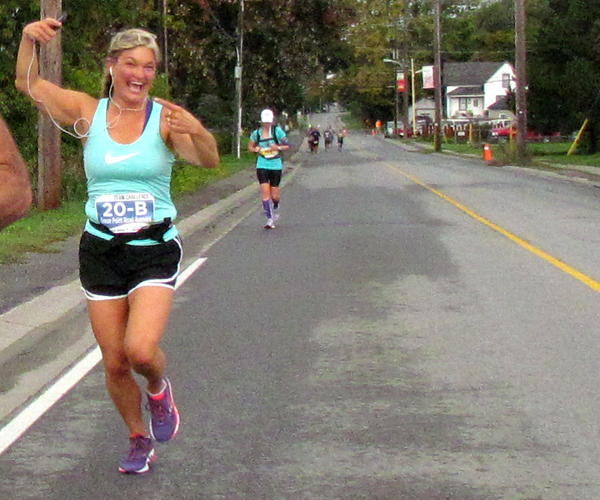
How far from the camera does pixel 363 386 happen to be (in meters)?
7.30

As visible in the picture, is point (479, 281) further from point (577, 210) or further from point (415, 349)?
point (577, 210)

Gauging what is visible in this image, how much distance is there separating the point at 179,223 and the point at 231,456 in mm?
13386

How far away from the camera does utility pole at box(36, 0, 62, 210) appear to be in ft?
61.7

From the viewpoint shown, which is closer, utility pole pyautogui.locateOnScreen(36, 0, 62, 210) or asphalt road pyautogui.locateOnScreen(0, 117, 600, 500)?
asphalt road pyautogui.locateOnScreen(0, 117, 600, 500)

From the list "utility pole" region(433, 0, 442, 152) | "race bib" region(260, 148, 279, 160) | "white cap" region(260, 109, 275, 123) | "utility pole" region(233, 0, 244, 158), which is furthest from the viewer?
"utility pole" region(433, 0, 442, 152)

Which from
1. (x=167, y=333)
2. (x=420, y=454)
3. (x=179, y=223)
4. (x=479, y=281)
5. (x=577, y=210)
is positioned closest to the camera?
(x=420, y=454)

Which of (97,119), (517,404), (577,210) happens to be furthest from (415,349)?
(577,210)

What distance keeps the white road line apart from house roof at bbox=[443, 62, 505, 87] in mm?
145710

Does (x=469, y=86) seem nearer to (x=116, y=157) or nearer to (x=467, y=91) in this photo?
(x=467, y=91)

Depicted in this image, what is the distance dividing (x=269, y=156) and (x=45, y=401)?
36.8ft

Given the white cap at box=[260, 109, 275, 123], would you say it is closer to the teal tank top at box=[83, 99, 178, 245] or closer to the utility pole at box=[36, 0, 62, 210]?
the utility pole at box=[36, 0, 62, 210]

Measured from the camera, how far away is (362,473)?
5.45 meters

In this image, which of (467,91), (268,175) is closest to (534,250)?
(268,175)

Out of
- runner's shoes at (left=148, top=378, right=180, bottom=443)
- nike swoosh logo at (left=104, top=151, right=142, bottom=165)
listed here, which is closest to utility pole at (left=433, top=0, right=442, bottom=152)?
runner's shoes at (left=148, top=378, right=180, bottom=443)
